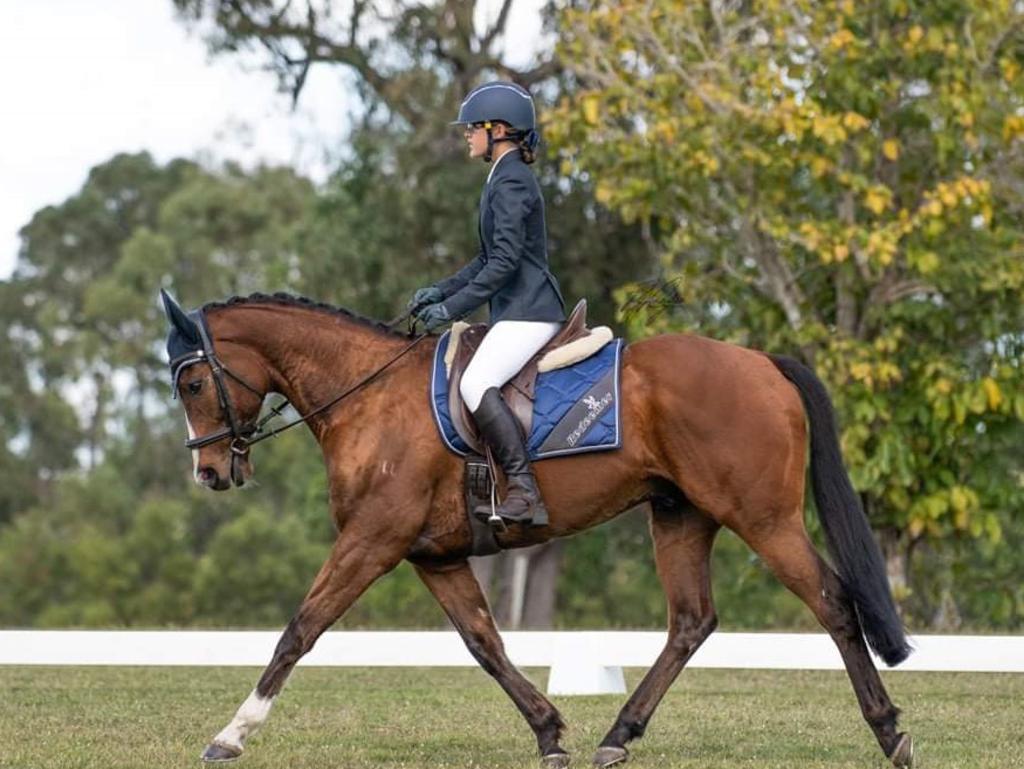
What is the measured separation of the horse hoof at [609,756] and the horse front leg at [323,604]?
1232mm

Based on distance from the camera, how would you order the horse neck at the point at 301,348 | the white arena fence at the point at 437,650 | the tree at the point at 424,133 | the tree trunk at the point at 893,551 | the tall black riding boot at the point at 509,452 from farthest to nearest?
the tree at the point at 424,133, the tree trunk at the point at 893,551, the white arena fence at the point at 437,650, the horse neck at the point at 301,348, the tall black riding boot at the point at 509,452

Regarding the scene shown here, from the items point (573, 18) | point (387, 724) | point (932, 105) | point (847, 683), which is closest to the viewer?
point (387, 724)

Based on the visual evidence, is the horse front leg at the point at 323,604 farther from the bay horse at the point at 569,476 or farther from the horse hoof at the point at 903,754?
the horse hoof at the point at 903,754

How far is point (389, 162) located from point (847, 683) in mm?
15585

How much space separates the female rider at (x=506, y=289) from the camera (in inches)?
309

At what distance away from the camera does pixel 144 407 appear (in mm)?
50156

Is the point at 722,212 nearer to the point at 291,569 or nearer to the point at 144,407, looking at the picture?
the point at 291,569

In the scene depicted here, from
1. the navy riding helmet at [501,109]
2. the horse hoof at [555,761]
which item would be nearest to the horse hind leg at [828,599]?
the horse hoof at [555,761]

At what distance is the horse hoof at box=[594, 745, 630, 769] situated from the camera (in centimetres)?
779

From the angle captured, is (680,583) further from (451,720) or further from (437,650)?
(437,650)

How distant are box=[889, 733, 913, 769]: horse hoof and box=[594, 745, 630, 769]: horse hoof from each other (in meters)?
1.16

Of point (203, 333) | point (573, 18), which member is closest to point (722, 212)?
point (573, 18)

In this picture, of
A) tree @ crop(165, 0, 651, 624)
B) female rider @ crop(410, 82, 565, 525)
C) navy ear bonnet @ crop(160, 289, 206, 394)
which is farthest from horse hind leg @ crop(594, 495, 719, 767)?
tree @ crop(165, 0, 651, 624)

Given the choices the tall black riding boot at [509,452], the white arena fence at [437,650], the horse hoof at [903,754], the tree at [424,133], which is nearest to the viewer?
the horse hoof at [903,754]
